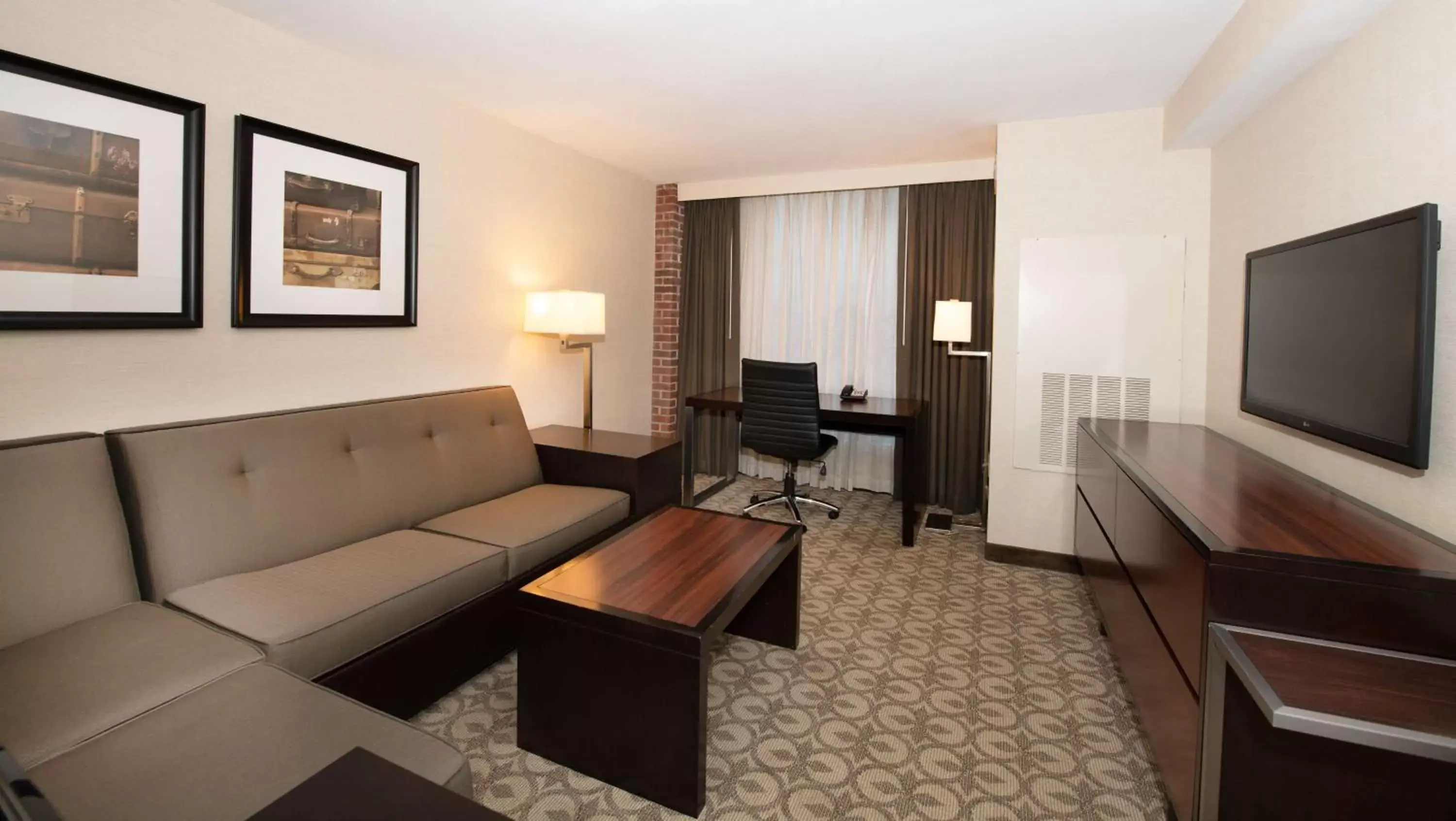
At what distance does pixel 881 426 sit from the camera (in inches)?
163

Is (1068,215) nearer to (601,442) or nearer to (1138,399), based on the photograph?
(1138,399)

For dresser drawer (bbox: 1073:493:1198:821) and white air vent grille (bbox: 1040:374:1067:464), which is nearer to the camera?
dresser drawer (bbox: 1073:493:1198:821)

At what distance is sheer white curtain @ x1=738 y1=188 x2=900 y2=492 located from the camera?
502 cm

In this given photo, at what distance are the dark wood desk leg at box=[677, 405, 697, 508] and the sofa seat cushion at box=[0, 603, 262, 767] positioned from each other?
2.96 meters

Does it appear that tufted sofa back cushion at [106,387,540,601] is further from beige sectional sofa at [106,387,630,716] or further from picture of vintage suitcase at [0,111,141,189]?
picture of vintage suitcase at [0,111,141,189]

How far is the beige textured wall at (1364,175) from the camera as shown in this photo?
1.65 metres

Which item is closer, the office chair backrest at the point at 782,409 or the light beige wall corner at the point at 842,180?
the office chair backrest at the point at 782,409

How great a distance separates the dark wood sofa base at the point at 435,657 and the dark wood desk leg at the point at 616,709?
0.17m

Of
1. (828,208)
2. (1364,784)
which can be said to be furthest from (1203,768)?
(828,208)

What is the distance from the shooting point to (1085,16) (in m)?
2.43

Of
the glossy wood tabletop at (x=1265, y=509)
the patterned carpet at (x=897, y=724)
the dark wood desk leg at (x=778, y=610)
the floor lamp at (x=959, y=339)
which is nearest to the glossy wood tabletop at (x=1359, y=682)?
the glossy wood tabletop at (x=1265, y=509)

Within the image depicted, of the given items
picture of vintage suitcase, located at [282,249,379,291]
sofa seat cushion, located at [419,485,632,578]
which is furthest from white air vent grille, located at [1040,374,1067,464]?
picture of vintage suitcase, located at [282,249,379,291]

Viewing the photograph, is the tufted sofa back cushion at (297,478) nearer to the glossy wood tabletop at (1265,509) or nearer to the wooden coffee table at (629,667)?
the wooden coffee table at (629,667)

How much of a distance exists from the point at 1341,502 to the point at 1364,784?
890 millimetres
